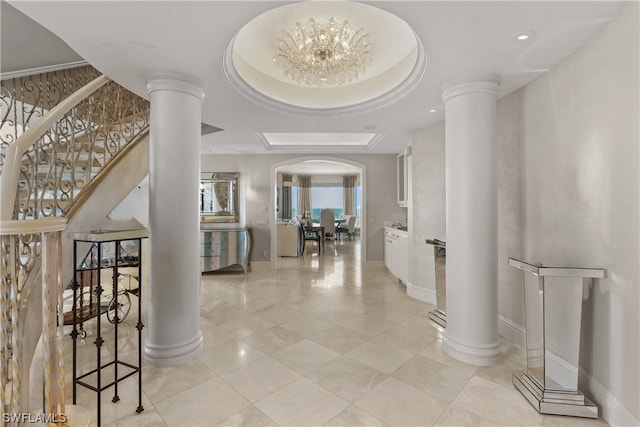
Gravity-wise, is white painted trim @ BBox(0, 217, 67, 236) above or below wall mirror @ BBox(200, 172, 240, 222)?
below

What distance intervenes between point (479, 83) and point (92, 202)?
3.49 meters

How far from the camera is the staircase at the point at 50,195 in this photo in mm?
1392

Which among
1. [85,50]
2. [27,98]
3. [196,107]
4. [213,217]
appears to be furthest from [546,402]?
[213,217]

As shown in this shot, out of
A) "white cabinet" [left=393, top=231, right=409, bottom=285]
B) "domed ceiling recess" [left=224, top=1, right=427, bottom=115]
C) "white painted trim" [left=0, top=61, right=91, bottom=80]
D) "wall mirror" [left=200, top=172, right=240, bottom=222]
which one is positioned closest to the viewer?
"domed ceiling recess" [left=224, top=1, right=427, bottom=115]

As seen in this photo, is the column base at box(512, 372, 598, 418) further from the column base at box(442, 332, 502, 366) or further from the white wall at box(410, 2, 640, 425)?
the column base at box(442, 332, 502, 366)

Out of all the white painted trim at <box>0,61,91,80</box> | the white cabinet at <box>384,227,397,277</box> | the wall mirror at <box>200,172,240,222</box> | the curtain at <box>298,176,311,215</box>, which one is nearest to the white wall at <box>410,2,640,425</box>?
the white cabinet at <box>384,227,397,277</box>

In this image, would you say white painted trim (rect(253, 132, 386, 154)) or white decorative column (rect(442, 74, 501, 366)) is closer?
white decorative column (rect(442, 74, 501, 366))

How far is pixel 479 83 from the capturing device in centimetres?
252

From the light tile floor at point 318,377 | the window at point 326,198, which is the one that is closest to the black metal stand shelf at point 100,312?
the light tile floor at point 318,377

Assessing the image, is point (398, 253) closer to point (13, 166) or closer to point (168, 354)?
point (168, 354)

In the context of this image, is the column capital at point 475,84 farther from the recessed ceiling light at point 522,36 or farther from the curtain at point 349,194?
the curtain at point 349,194

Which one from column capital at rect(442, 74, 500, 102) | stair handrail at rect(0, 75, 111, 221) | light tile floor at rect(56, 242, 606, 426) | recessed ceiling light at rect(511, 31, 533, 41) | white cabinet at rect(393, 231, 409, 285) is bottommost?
light tile floor at rect(56, 242, 606, 426)

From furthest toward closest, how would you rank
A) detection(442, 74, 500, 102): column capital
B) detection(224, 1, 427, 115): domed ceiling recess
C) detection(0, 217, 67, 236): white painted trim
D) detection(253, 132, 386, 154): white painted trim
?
detection(253, 132, 386, 154): white painted trim, detection(442, 74, 500, 102): column capital, detection(224, 1, 427, 115): domed ceiling recess, detection(0, 217, 67, 236): white painted trim

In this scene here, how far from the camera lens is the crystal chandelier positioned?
8.03 ft
